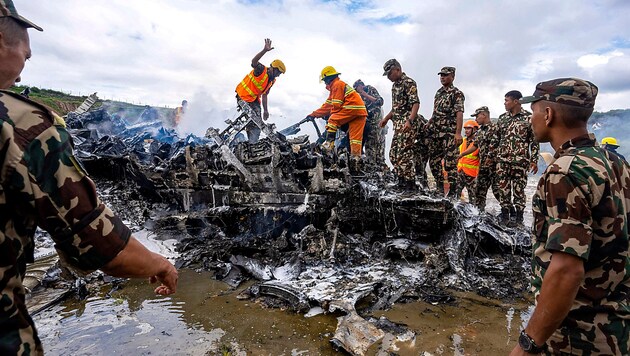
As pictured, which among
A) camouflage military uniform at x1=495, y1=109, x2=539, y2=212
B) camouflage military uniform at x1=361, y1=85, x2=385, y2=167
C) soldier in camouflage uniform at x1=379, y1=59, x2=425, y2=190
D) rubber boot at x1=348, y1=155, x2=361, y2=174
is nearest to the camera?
camouflage military uniform at x1=495, y1=109, x2=539, y2=212

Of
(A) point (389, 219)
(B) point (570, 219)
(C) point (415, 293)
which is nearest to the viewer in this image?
(B) point (570, 219)

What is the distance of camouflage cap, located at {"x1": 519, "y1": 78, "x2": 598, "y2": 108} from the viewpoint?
142cm

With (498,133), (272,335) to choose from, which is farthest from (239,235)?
(498,133)

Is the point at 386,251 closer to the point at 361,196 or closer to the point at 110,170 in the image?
the point at 361,196

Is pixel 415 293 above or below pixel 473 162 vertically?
below

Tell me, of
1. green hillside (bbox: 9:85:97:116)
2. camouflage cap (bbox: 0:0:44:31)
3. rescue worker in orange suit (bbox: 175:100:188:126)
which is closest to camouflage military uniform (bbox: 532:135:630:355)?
camouflage cap (bbox: 0:0:44:31)

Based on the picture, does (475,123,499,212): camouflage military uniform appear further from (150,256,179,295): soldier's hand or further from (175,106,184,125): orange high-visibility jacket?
(175,106,184,125): orange high-visibility jacket

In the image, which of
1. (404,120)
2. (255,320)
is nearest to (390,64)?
(404,120)

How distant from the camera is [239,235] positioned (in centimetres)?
561

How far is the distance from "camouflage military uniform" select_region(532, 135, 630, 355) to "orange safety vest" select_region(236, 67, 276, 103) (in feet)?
22.0

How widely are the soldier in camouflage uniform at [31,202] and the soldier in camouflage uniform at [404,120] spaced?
4.85m

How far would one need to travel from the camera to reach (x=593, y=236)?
1335 mm

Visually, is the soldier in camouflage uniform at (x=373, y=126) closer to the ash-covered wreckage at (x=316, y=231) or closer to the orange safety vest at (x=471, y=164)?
the ash-covered wreckage at (x=316, y=231)

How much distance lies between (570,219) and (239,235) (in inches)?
192
